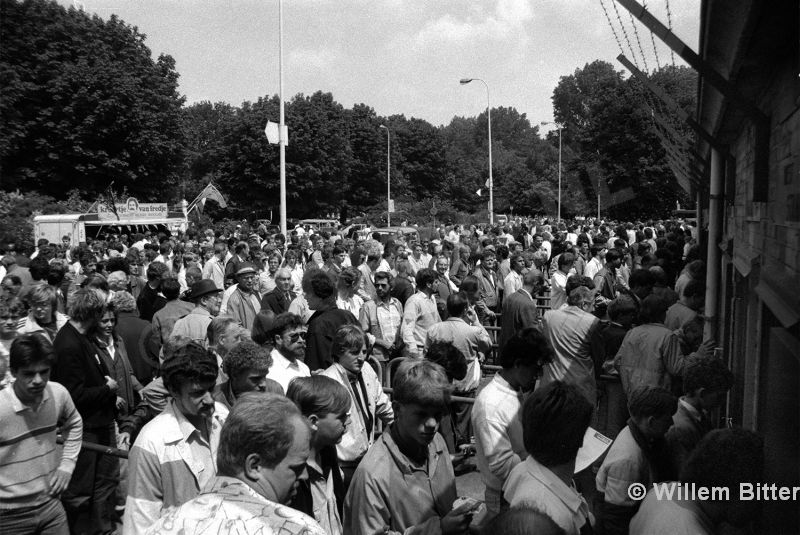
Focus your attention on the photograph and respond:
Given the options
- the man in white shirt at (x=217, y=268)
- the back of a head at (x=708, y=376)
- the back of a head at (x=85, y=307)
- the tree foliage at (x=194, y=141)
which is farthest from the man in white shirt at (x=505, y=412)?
the tree foliage at (x=194, y=141)

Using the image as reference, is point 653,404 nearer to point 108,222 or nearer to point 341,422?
point 341,422

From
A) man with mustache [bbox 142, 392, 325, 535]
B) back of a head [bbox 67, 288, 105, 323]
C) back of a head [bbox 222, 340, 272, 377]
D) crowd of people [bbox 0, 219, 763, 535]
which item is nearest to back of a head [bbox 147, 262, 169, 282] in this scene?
crowd of people [bbox 0, 219, 763, 535]

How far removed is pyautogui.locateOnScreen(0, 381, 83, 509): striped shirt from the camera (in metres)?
4.09

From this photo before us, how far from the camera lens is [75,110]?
40594mm

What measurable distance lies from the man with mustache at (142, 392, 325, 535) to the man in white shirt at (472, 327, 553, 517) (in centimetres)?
171

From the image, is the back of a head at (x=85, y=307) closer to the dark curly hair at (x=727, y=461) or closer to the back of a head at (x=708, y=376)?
the back of a head at (x=708, y=376)

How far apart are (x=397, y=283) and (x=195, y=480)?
635cm

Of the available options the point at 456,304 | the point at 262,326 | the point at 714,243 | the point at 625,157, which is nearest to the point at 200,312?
the point at 262,326

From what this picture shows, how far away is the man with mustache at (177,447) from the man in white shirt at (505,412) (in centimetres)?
143

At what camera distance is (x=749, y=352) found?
530cm

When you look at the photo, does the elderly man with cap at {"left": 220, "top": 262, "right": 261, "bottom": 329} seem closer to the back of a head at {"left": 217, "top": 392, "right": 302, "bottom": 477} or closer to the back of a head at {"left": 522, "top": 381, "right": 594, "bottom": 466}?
the back of a head at {"left": 522, "top": 381, "right": 594, "bottom": 466}

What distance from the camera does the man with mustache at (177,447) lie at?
344 centimetres

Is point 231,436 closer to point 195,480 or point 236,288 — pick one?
point 195,480

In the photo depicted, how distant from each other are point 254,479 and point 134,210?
117ft
